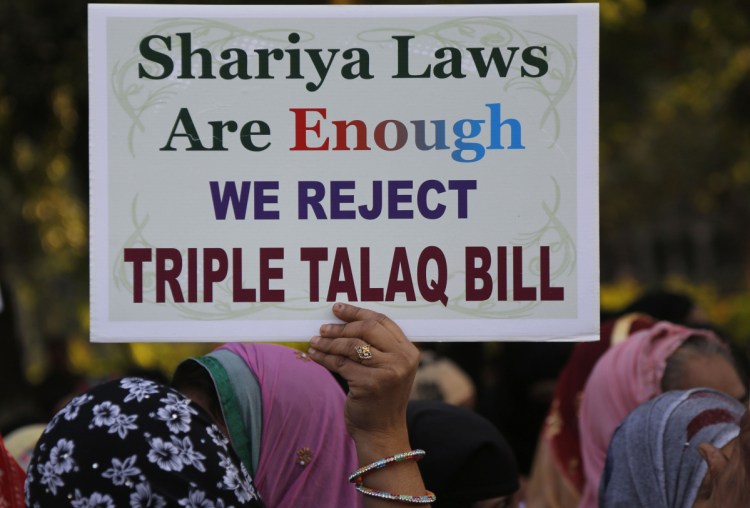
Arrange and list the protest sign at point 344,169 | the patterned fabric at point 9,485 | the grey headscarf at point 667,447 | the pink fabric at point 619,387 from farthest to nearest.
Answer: the pink fabric at point 619,387
the grey headscarf at point 667,447
the patterned fabric at point 9,485
the protest sign at point 344,169

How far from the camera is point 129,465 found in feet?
6.92

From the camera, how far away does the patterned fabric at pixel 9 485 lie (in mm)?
2611

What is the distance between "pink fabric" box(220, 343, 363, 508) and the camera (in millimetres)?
2572

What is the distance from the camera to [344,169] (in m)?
2.52

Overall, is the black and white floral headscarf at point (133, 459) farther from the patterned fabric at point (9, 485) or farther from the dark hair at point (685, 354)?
the dark hair at point (685, 354)

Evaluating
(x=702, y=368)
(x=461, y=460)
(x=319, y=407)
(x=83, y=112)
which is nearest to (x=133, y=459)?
(x=319, y=407)

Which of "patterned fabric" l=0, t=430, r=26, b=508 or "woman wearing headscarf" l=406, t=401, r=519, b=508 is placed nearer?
"patterned fabric" l=0, t=430, r=26, b=508

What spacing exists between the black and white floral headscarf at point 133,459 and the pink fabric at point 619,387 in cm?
185

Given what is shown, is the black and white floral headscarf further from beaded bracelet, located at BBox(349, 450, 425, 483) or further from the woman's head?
the woman's head

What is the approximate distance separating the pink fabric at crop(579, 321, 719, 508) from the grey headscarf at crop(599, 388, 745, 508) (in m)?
0.57

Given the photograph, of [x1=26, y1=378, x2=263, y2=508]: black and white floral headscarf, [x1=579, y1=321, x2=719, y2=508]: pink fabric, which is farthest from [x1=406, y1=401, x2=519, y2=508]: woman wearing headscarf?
[x1=26, y1=378, x2=263, y2=508]: black and white floral headscarf

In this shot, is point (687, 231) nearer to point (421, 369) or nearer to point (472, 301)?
point (421, 369)

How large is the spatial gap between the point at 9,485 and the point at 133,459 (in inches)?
26.5

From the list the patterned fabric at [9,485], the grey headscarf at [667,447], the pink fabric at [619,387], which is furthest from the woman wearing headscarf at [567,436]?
the patterned fabric at [9,485]
